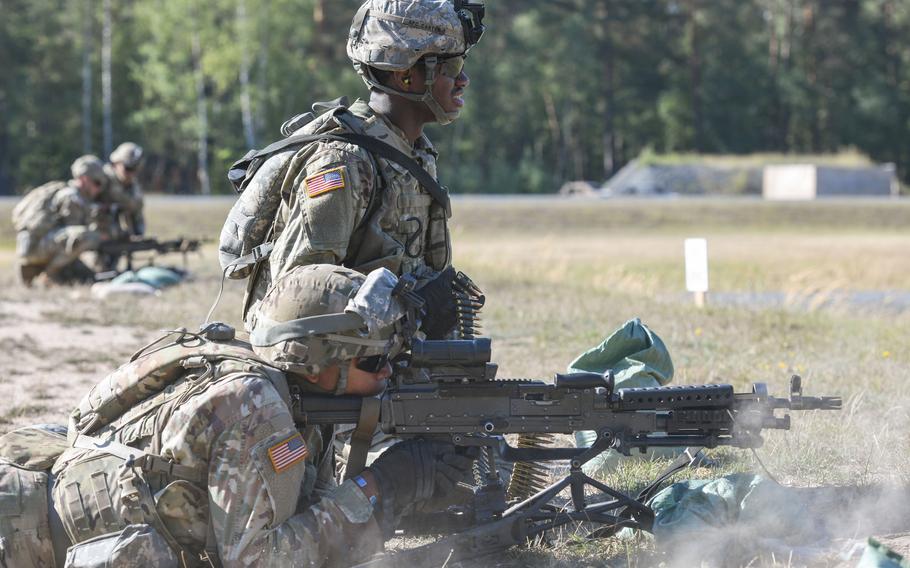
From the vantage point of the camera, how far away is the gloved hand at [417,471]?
427 cm

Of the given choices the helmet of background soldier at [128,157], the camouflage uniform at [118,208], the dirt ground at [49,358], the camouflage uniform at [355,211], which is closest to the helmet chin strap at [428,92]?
the camouflage uniform at [355,211]

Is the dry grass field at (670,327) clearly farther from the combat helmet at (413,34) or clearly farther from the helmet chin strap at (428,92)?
the combat helmet at (413,34)

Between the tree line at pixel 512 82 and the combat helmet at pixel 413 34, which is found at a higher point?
the tree line at pixel 512 82

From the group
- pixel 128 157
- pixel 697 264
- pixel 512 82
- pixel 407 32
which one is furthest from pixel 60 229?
pixel 512 82

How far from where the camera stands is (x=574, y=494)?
457 cm

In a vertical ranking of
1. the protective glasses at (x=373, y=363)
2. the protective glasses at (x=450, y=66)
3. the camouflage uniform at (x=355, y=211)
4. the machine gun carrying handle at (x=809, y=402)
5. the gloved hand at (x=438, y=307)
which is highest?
the protective glasses at (x=450, y=66)

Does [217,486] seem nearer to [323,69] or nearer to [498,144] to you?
[323,69]

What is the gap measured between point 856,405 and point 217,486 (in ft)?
13.3

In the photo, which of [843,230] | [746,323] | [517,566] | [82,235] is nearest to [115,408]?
[517,566]

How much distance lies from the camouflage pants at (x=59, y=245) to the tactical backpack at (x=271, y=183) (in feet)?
36.4

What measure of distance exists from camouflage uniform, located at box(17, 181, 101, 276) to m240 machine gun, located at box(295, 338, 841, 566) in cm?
1208

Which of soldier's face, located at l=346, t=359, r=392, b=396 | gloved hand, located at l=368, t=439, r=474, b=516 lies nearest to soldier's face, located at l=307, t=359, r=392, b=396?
soldier's face, located at l=346, t=359, r=392, b=396

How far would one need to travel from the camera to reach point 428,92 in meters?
4.98

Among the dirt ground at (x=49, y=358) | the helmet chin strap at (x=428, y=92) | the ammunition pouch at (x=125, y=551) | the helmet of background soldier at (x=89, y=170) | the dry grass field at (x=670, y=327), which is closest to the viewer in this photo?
the ammunition pouch at (x=125, y=551)
